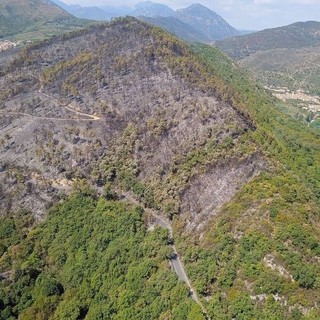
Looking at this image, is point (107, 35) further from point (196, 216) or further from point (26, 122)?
point (196, 216)

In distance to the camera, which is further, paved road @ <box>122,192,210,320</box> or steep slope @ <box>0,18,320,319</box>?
paved road @ <box>122,192,210,320</box>

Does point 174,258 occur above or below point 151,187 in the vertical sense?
below

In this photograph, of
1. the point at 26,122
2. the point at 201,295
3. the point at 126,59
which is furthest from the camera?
the point at 126,59

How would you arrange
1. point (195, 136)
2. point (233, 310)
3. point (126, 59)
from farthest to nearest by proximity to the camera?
point (126, 59), point (195, 136), point (233, 310)

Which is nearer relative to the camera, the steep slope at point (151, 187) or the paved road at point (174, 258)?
the steep slope at point (151, 187)

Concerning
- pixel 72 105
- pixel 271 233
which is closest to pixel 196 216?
pixel 271 233

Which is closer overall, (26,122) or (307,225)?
(307,225)

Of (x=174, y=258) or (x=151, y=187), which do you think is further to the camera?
(x=151, y=187)

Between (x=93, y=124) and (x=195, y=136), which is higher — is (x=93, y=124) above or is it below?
below
